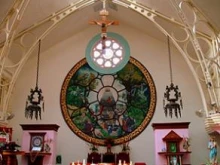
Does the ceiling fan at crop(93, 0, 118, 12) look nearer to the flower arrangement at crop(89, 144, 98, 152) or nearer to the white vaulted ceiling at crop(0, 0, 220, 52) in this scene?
the white vaulted ceiling at crop(0, 0, 220, 52)

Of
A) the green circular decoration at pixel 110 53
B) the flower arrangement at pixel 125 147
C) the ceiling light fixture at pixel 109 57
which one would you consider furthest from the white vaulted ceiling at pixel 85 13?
the flower arrangement at pixel 125 147

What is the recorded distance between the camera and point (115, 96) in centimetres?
1088

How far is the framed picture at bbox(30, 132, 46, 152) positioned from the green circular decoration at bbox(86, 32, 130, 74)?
2.68 metres

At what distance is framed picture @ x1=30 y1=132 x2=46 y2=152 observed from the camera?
31.2 ft

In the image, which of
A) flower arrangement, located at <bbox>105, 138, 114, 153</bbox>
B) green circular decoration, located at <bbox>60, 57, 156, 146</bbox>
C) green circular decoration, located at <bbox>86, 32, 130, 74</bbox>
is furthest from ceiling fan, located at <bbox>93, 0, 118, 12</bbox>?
flower arrangement, located at <bbox>105, 138, 114, 153</bbox>

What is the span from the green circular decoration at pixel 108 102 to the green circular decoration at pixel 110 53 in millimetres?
510

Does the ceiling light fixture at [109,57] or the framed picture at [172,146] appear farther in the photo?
the ceiling light fixture at [109,57]

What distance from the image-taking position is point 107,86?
10984 mm

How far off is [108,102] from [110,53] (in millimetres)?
1670

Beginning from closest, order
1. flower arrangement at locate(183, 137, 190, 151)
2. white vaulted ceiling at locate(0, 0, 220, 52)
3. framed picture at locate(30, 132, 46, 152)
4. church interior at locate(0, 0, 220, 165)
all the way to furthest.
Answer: white vaulted ceiling at locate(0, 0, 220, 52) < flower arrangement at locate(183, 137, 190, 151) < church interior at locate(0, 0, 220, 165) < framed picture at locate(30, 132, 46, 152)

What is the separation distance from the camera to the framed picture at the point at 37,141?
374 inches

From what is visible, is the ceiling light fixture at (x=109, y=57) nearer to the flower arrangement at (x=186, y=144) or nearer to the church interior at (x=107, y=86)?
the church interior at (x=107, y=86)

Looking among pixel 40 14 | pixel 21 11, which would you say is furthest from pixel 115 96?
pixel 21 11

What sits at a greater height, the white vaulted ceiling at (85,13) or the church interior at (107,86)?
the white vaulted ceiling at (85,13)
